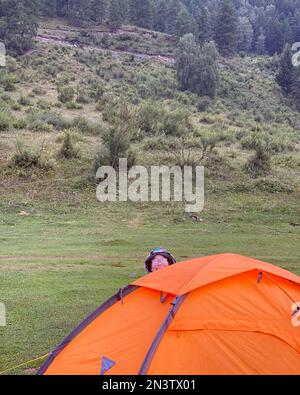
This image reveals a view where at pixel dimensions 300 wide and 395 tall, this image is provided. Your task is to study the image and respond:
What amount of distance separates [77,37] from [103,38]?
2.71m

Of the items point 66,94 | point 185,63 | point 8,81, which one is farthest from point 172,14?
point 66,94

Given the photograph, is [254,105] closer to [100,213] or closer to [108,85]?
[108,85]

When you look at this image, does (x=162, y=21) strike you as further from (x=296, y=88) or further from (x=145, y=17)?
(x=296, y=88)

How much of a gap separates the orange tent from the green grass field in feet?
4.63

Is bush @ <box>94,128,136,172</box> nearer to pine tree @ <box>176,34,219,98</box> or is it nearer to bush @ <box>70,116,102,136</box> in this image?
bush @ <box>70,116,102,136</box>

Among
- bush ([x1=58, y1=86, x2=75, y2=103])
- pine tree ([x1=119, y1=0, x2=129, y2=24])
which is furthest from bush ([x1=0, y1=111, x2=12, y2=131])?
pine tree ([x1=119, y1=0, x2=129, y2=24])

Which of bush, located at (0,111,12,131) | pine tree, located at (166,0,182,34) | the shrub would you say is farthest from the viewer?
pine tree, located at (166,0,182,34)

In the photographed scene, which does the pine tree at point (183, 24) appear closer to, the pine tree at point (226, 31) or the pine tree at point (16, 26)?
the pine tree at point (226, 31)

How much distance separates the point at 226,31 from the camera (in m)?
65.8

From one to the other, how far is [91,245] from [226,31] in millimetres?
57713

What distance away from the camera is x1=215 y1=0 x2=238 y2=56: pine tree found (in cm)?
6556

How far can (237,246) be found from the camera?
13.2 m

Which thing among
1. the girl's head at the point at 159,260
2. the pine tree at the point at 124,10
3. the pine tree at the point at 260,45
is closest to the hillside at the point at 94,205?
the girl's head at the point at 159,260

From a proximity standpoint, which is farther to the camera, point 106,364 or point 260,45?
point 260,45
